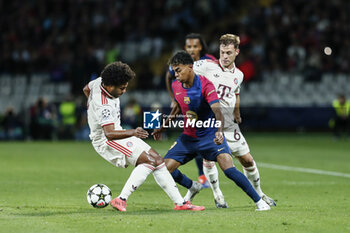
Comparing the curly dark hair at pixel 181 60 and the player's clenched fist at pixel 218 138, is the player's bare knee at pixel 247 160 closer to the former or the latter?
the player's clenched fist at pixel 218 138

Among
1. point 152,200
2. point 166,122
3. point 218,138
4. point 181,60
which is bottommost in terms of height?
point 152,200

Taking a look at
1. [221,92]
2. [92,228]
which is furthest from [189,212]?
[221,92]

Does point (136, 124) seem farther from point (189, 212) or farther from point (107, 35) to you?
point (189, 212)

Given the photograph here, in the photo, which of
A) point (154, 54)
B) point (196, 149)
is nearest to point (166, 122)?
point (196, 149)

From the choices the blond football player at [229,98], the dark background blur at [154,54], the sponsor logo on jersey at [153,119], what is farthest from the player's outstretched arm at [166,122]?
the dark background blur at [154,54]

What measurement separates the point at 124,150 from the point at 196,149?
3.12 feet

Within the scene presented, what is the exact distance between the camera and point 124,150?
813cm

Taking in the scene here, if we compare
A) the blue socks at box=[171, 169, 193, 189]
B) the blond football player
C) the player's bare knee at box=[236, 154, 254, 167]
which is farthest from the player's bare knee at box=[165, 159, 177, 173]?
the player's bare knee at box=[236, 154, 254, 167]

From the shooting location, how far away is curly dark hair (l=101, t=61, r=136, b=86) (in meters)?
7.92

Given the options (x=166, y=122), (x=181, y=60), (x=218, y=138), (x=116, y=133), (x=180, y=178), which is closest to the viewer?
(x=116, y=133)

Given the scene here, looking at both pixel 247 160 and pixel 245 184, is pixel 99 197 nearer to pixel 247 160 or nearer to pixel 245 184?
pixel 245 184

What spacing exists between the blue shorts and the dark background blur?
1579 centimetres

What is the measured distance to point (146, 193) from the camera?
34.0ft

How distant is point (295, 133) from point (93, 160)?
12.3 m
